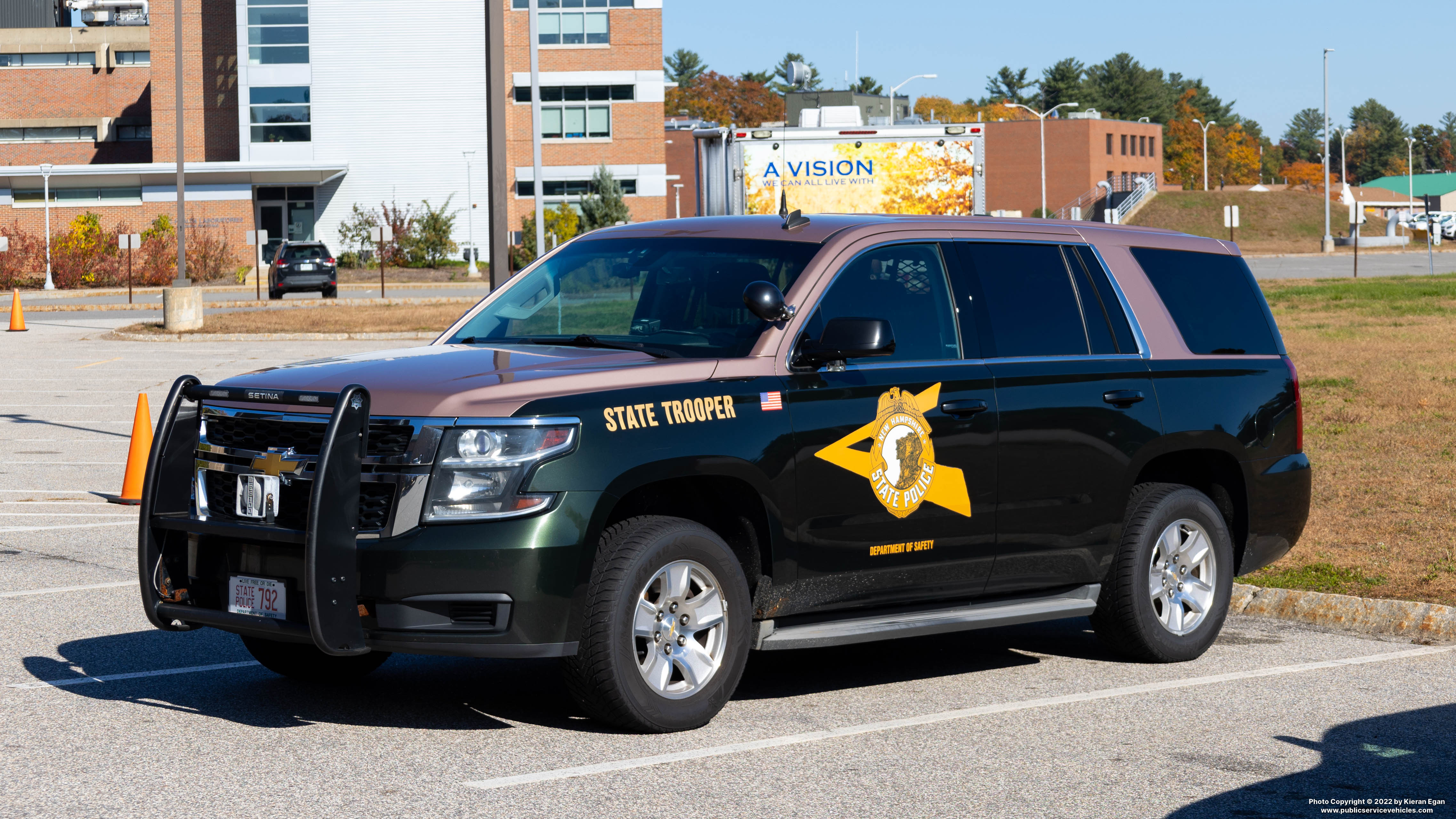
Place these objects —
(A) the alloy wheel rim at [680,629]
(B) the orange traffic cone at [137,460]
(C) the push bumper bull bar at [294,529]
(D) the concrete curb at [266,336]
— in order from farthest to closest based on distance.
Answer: (D) the concrete curb at [266,336] → (B) the orange traffic cone at [137,460] → (A) the alloy wheel rim at [680,629] → (C) the push bumper bull bar at [294,529]

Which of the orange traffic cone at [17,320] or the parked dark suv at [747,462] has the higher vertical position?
the orange traffic cone at [17,320]

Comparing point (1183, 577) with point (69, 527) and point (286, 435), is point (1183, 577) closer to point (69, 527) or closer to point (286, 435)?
point (286, 435)

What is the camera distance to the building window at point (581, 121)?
77.9m

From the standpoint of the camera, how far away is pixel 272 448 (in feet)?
19.6

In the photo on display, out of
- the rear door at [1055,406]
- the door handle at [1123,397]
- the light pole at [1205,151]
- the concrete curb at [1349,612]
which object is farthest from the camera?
the light pole at [1205,151]

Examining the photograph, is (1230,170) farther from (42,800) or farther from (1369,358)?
(42,800)

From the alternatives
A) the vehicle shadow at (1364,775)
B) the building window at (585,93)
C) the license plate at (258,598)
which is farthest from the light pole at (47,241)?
the vehicle shadow at (1364,775)

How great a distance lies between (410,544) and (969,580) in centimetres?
257

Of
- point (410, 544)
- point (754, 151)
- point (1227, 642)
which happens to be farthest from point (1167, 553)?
point (754, 151)

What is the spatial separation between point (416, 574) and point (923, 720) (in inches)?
86.1

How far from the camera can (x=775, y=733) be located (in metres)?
6.25

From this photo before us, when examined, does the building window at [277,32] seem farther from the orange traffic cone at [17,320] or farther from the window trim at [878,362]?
the window trim at [878,362]

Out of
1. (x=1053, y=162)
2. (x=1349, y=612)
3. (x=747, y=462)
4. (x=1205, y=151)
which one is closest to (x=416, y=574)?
(x=747, y=462)

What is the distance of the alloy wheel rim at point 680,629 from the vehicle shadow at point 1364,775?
72.0 inches
